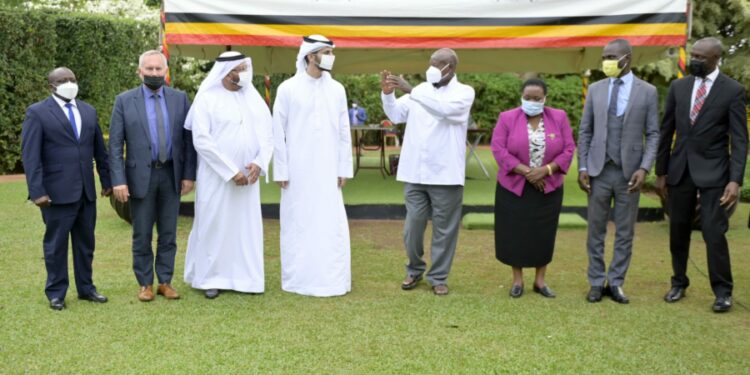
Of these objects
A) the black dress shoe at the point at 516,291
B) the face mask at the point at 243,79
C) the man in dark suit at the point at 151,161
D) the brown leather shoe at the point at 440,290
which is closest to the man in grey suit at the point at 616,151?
the black dress shoe at the point at 516,291

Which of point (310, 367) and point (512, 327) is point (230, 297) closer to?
point (310, 367)

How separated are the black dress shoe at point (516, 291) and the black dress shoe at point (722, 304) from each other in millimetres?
1423

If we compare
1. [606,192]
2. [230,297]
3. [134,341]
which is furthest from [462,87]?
[134,341]

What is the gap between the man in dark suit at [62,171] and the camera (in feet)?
18.1

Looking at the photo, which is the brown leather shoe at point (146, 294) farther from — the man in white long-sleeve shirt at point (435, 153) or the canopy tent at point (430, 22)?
the canopy tent at point (430, 22)

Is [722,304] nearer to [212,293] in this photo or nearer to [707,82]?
[707,82]

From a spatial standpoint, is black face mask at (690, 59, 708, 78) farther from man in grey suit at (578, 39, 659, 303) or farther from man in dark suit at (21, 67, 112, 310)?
man in dark suit at (21, 67, 112, 310)

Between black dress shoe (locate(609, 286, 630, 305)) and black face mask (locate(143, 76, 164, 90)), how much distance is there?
3773mm

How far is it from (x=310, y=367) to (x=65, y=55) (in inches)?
507

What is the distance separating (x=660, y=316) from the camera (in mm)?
5805

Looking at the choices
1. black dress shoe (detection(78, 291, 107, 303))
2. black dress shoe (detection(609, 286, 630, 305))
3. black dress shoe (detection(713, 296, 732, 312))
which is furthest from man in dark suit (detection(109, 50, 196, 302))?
black dress shoe (detection(713, 296, 732, 312))

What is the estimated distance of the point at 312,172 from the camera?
6.40 metres

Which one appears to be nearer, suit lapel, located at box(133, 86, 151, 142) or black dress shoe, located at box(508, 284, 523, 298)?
suit lapel, located at box(133, 86, 151, 142)

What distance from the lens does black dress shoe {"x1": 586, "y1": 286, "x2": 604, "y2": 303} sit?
6184 millimetres
